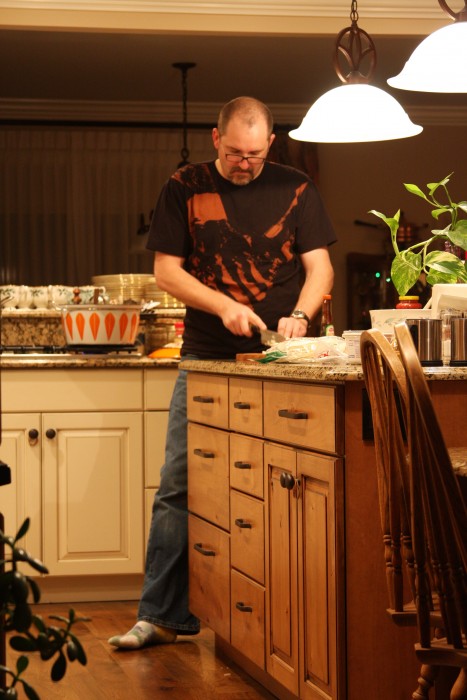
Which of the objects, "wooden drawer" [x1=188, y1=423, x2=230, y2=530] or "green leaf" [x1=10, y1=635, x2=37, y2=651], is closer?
"green leaf" [x1=10, y1=635, x2=37, y2=651]

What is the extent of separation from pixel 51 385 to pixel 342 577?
2004mm

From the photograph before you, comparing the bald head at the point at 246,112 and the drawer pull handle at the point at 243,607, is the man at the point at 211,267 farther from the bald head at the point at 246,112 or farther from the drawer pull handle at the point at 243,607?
the drawer pull handle at the point at 243,607

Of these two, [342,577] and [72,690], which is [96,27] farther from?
[342,577]

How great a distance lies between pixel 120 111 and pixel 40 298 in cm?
389

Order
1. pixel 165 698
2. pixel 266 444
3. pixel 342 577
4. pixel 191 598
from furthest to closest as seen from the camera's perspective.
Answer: pixel 191 598 → pixel 165 698 → pixel 266 444 → pixel 342 577

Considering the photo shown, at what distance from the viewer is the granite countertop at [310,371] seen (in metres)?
2.03

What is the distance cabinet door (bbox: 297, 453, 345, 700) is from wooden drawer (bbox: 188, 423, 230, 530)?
1.89ft

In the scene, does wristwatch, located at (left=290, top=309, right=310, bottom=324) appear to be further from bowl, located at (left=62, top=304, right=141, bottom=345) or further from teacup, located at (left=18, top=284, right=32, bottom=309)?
teacup, located at (left=18, top=284, right=32, bottom=309)

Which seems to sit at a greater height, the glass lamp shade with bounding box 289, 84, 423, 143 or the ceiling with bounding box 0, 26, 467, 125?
the ceiling with bounding box 0, 26, 467, 125

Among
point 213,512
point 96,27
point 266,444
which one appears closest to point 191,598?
point 213,512

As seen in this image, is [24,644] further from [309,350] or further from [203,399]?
[203,399]

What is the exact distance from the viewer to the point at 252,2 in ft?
15.0

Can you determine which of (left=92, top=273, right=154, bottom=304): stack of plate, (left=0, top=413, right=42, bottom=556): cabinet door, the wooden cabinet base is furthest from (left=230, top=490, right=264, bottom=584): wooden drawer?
(left=92, top=273, right=154, bottom=304): stack of plate

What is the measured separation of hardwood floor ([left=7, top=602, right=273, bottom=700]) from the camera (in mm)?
2703
